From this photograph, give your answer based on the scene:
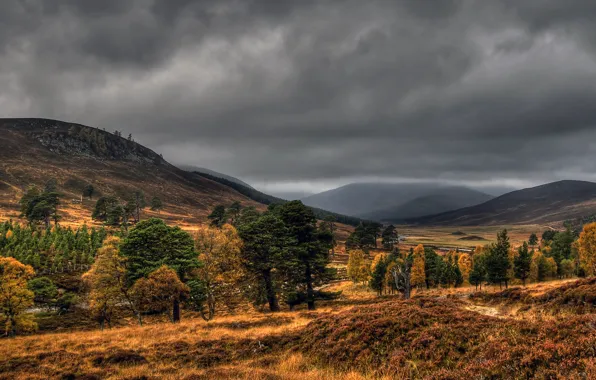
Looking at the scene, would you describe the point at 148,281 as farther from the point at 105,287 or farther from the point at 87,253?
the point at 87,253

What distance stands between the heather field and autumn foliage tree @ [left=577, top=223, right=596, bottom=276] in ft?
203

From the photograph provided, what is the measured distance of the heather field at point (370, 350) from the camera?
9648mm

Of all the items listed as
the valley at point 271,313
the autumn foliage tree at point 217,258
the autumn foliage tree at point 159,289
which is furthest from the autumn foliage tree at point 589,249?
the autumn foliage tree at point 159,289

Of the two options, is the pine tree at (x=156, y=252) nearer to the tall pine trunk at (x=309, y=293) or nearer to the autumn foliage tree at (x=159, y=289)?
the autumn foliage tree at (x=159, y=289)

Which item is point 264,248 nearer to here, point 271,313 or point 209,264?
point 271,313

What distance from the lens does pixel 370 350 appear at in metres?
14.1

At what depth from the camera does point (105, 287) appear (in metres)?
36.2

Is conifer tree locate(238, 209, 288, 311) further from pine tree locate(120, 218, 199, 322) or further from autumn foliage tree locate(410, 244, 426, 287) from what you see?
autumn foliage tree locate(410, 244, 426, 287)

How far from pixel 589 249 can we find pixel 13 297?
103 meters

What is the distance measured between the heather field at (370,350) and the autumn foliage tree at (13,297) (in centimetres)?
2041

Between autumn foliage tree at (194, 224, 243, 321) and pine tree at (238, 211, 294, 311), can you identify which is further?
autumn foliage tree at (194, 224, 243, 321)

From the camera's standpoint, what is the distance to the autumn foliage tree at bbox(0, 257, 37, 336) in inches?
1476

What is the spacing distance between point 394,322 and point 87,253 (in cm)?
8742

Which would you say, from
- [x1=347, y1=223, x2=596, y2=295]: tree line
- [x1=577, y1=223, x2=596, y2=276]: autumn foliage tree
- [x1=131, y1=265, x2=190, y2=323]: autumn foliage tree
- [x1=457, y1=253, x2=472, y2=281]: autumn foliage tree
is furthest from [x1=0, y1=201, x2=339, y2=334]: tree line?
[x1=577, y1=223, x2=596, y2=276]: autumn foliage tree
